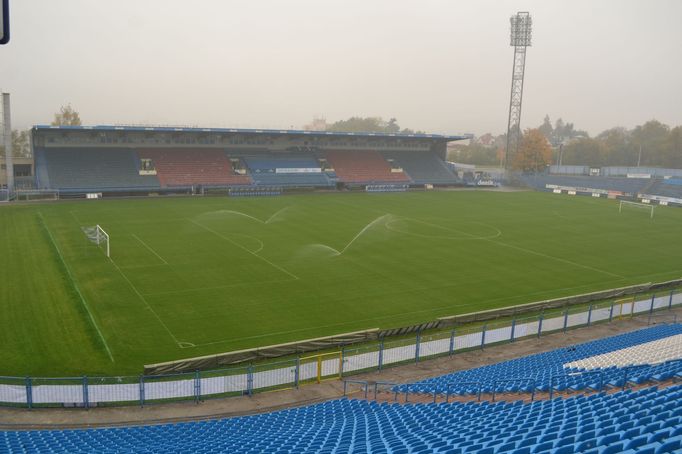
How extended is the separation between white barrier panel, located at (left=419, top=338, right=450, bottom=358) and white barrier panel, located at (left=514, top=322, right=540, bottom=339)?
10.9 feet

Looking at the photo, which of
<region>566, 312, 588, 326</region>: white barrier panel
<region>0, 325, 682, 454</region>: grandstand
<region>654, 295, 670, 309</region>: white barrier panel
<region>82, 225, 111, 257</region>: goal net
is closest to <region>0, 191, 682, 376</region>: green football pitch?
<region>82, 225, 111, 257</region>: goal net

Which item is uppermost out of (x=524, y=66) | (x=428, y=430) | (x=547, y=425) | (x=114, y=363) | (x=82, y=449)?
(x=524, y=66)

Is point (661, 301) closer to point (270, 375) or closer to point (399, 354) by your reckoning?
point (399, 354)

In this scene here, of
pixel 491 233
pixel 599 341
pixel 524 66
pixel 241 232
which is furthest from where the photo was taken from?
pixel 524 66

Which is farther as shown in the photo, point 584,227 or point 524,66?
point 524,66

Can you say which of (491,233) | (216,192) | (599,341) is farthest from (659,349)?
(216,192)

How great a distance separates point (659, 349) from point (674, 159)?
12279cm

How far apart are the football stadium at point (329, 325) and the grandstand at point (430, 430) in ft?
0.20

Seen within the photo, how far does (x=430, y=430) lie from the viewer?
10.5 meters

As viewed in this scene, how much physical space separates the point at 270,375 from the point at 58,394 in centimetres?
586

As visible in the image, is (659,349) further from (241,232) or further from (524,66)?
(524,66)

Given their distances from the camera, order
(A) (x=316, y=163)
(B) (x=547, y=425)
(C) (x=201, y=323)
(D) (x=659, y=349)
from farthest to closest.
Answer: (A) (x=316, y=163) < (C) (x=201, y=323) < (D) (x=659, y=349) < (B) (x=547, y=425)

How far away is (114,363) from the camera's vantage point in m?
18.9

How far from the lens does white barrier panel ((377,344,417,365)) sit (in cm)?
1961
